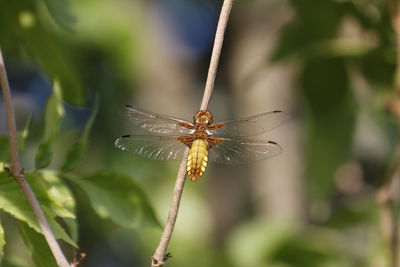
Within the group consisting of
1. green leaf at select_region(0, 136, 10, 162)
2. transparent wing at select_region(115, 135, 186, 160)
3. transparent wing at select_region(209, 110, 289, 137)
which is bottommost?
green leaf at select_region(0, 136, 10, 162)

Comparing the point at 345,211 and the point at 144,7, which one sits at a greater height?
the point at 144,7

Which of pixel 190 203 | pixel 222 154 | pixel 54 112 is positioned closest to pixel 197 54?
pixel 190 203

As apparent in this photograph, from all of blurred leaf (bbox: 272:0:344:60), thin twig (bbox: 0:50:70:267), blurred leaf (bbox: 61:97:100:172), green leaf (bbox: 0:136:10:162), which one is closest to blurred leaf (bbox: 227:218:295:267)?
blurred leaf (bbox: 272:0:344:60)

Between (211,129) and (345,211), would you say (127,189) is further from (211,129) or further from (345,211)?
(345,211)

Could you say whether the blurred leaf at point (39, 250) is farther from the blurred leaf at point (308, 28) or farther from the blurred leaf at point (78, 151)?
the blurred leaf at point (308, 28)

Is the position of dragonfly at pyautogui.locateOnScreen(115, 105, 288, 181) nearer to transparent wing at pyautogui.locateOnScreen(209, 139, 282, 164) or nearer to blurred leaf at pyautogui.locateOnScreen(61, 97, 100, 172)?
transparent wing at pyautogui.locateOnScreen(209, 139, 282, 164)

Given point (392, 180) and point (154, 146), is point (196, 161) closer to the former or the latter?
point (154, 146)
